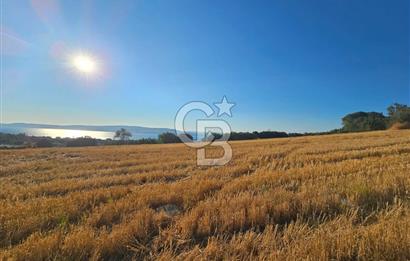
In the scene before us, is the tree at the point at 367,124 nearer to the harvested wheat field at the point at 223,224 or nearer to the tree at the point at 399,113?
the tree at the point at 399,113

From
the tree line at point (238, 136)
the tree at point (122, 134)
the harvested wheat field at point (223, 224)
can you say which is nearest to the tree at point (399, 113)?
the tree line at point (238, 136)

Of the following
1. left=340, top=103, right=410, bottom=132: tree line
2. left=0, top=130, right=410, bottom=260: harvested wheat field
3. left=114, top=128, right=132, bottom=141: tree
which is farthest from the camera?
left=114, top=128, right=132, bottom=141: tree

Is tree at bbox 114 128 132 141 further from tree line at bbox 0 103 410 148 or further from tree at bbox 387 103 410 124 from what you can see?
tree at bbox 387 103 410 124

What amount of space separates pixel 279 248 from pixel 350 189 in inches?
113

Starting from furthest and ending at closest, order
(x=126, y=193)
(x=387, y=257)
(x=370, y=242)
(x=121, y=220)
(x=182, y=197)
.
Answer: (x=126, y=193) → (x=182, y=197) → (x=121, y=220) → (x=370, y=242) → (x=387, y=257)

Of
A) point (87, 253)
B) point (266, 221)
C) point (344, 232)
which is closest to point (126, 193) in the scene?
point (87, 253)

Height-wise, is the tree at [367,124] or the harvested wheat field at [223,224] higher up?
the tree at [367,124]

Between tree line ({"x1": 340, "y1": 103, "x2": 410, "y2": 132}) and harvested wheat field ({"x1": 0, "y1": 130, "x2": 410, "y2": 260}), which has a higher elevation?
tree line ({"x1": 340, "y1": 103, "x2": 410, "y2": 132})

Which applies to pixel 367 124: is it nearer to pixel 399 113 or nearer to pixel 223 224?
pixel 399 113

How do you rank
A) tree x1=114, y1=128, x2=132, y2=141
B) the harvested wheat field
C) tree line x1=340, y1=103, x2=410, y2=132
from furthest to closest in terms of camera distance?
tree x1=114, y1=128, x2=132, y2=141 → tree line x1=340, y1=103, x2=410, y2=132 → the harvested wheat field

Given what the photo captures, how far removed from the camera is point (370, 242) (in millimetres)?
2951

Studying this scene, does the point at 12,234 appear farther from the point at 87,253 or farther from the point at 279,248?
the point at 279,248

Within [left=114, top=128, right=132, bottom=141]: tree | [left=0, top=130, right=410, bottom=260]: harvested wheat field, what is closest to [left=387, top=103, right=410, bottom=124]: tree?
[left=0, top=130, right=410, bottom=260]: harvested wheat field

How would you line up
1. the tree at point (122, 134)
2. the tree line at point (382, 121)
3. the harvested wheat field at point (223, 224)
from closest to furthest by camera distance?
the harvested wheat field at point (223, 224), the tree line at point (382, 121), the tree at point (122, 134)
